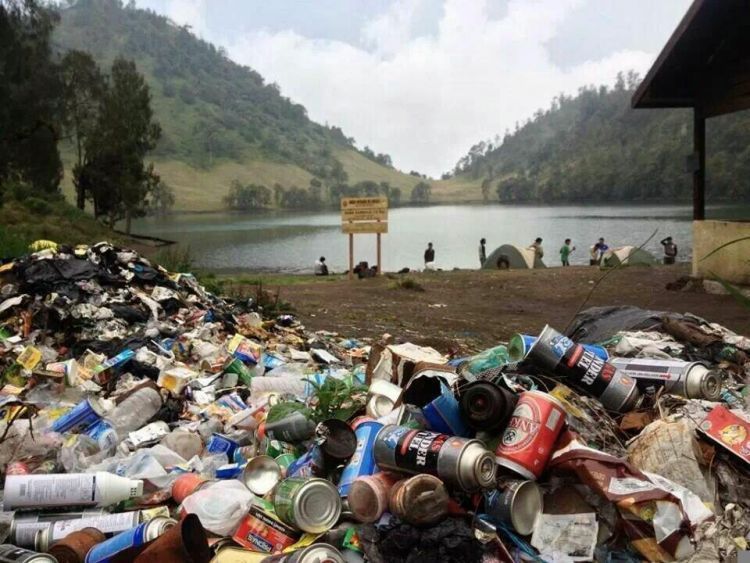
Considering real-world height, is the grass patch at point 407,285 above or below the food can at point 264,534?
below

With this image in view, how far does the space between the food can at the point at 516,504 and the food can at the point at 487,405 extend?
0.26 meters

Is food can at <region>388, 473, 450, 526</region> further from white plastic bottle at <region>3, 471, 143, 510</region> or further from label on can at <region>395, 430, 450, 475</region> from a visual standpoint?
white plastic bottle at <region>3, 471, 143, 510</region>

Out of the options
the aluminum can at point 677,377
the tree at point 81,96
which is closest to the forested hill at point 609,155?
the tree at point 81,96

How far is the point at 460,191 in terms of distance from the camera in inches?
6014

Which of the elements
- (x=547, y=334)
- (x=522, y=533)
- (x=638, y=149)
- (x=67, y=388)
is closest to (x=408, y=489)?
(x=522, y=533)

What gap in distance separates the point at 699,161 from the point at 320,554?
1130 cm

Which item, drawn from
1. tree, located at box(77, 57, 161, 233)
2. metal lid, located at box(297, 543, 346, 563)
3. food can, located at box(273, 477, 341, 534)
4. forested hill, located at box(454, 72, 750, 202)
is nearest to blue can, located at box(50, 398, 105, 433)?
food can, located at box(273, 477, 341, 534)

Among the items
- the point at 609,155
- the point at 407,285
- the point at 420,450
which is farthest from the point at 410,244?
the point at 609,155

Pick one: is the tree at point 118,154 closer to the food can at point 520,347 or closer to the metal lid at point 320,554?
the food can at point 520,347

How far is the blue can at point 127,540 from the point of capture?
2355mm

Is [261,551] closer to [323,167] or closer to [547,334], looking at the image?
[547,334]

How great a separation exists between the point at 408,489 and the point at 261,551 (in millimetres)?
599

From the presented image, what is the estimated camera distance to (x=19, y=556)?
7.98ft

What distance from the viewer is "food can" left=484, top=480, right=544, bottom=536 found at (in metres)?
2.32
